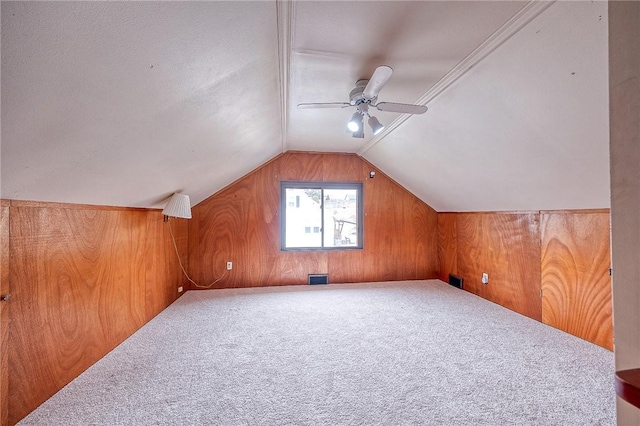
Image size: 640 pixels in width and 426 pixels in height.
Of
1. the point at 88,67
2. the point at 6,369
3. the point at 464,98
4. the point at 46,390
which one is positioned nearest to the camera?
the point at 88,67

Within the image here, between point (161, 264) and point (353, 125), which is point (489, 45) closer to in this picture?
point (353, 125)

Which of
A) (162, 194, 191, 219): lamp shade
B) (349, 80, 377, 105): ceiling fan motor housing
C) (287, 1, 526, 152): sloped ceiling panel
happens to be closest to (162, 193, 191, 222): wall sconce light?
(162, 194, 191, 219): lamp shade

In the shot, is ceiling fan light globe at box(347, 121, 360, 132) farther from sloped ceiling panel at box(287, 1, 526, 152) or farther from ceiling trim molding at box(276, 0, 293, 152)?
ceiling trim molding at box(276, 0, 293, 152)

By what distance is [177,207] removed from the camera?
9.66 ft

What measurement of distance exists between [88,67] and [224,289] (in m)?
3.55

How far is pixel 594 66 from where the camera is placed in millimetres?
1444

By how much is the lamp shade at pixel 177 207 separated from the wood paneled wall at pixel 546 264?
380cm

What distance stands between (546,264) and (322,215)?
2.90m

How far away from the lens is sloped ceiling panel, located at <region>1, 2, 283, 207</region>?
94cm

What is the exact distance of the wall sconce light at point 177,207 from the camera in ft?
9.55

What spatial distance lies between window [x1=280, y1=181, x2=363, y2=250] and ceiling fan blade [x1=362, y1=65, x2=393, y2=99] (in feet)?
8.24

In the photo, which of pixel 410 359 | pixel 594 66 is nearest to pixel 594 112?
pixel 594 66

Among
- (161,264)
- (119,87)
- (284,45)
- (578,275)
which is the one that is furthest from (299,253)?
(119,87)

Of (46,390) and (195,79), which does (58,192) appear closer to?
(195,79)
